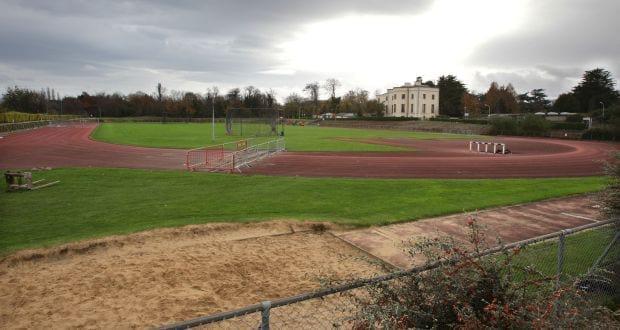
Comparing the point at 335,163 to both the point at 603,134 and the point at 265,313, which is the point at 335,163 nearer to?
the point at 265,313

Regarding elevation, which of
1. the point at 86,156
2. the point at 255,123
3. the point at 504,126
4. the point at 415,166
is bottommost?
the point at 415,166

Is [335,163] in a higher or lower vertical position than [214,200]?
higher

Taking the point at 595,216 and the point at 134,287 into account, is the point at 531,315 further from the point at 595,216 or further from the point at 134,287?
the point at 595,216

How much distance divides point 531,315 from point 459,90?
140735 millimetres

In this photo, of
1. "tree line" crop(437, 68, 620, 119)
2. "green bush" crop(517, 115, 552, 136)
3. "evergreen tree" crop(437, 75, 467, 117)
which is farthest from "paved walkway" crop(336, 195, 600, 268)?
"evergreen tree" crop(437, 75, 467, 117)

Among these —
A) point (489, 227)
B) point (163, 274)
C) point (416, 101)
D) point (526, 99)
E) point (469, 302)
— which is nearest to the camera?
point (469, 302)

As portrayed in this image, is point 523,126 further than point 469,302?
Yes

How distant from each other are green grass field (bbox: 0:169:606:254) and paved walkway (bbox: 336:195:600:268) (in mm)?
709

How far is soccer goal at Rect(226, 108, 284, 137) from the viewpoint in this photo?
181 feet

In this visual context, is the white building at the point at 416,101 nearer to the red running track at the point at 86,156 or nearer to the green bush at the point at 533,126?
the green bush at the point at 533,126

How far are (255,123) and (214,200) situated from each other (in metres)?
48.5

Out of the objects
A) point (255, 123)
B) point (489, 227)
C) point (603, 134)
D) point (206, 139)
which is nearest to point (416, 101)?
point (603, 134)

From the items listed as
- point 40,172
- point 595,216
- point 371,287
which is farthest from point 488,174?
point 40,172

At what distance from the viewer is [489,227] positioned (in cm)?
1276
